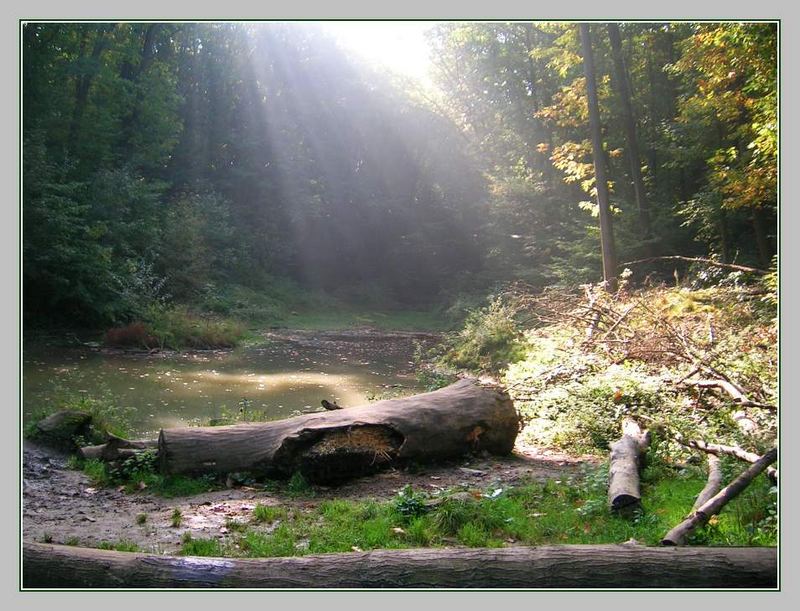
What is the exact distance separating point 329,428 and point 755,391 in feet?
14.0

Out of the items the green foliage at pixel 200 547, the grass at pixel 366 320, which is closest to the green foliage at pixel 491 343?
the grass at pixel 366 320

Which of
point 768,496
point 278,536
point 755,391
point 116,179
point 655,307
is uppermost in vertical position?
point 116,179

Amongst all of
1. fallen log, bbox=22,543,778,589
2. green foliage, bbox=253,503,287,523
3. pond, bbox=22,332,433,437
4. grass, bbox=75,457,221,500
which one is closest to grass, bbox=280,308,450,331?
pond, bbox=22,332,433,437

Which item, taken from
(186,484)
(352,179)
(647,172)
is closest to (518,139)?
(647,172)

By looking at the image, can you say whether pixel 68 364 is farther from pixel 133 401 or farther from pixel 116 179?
pixel 116 179

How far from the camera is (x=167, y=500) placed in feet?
18.6

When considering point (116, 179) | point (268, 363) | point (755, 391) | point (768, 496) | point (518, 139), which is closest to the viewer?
point (768, 496)

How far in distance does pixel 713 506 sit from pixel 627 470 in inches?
45.7

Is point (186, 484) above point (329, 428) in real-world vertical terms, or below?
below

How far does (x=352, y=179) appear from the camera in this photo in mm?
29031

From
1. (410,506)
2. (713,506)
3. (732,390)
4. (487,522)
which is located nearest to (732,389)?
(732,390)

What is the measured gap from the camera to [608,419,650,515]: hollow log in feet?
15.7

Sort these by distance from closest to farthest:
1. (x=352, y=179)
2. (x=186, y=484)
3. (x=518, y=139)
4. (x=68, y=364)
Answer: (x=186, y=484) < (x=68, y=364) < (x=518, y=139) < (x=352, y=179)

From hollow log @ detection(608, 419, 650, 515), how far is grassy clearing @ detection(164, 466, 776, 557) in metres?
0.11
